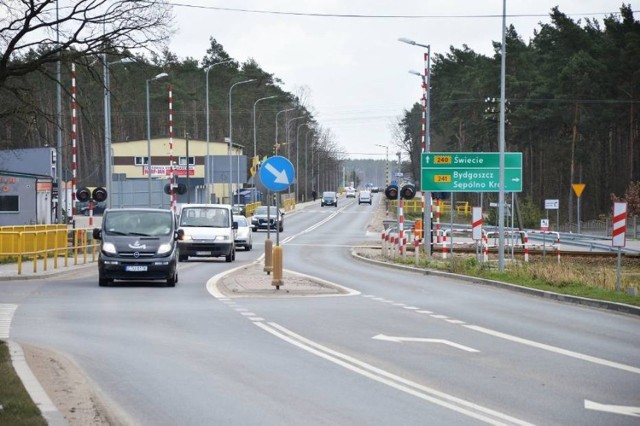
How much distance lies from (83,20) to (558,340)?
10.6 metres

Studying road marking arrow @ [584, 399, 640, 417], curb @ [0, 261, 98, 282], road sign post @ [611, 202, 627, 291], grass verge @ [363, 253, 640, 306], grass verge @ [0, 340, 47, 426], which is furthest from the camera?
curb @ [0, 261, 98, 282]

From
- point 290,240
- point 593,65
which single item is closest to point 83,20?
point 290,240

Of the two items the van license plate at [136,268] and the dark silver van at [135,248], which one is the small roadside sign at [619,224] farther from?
the van license plate at [136,268]

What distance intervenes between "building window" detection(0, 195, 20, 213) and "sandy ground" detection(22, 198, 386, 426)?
2130 inches

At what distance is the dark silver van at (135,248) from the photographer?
28438 millimetres

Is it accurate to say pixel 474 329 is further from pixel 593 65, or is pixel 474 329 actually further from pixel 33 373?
pixel 593 65

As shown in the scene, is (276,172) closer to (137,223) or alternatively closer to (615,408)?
(137,223)

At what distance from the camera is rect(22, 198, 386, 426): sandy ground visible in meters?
9.74

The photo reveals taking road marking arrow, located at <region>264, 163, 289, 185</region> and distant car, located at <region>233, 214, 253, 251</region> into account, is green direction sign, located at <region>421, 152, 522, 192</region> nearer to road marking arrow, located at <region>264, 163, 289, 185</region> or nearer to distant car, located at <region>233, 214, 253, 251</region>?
distant car, located at <region>233, 214, 253, 251</region>

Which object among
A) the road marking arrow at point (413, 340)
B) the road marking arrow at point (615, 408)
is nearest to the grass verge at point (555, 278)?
the road marking arrow at point (413, 340)

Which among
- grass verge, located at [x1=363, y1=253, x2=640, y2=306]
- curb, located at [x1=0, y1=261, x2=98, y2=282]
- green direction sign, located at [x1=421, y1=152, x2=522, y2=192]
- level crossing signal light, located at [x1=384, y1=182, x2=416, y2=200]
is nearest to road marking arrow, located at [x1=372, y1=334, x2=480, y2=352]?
grass verge, located at [x1=363, y1=253, x2=640, y2=306]

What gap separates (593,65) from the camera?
254ft

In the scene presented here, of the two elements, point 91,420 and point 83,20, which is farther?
point 83,20

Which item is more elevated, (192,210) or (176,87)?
(176,87)
